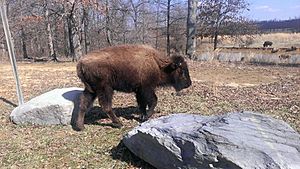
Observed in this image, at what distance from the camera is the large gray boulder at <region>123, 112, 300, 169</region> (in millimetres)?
4434

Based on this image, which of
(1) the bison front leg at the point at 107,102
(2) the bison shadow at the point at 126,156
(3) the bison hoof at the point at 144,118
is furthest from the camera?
(3) the bison hoof at the point at 144,118

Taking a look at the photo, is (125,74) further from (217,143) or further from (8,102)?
(8,102)

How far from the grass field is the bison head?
0.80 m

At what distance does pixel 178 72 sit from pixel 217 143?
11.2 feet

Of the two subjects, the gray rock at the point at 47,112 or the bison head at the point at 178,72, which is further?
the bison head at the point at 178,72

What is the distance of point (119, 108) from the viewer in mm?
9016

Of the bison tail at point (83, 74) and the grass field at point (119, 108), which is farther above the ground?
the bison tail at point (83, 74)

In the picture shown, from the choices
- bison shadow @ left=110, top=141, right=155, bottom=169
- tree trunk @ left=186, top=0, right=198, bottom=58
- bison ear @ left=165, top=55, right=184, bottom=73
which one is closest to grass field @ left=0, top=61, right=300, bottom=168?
bison shadow @ left=110, top=141, right=155, bottom=169

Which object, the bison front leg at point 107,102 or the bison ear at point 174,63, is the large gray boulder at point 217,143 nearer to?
the bison front leg at point 107,102

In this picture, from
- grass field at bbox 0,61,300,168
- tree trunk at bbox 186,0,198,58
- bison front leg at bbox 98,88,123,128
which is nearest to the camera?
grass field at bbox 0,61,300,168

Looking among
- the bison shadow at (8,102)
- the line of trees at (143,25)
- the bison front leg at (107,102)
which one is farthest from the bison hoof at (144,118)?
the line of trees at (143,25)

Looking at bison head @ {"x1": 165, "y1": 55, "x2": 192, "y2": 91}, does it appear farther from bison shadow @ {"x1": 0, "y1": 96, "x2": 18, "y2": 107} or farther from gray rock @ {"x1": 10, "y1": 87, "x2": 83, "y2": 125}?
bison shadow @ {"x1": 0, "y1": 96, "x2": 18, "y2": 107}

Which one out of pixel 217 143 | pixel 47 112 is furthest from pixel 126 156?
pixel 47 112

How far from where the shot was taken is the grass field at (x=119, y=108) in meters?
6.05
